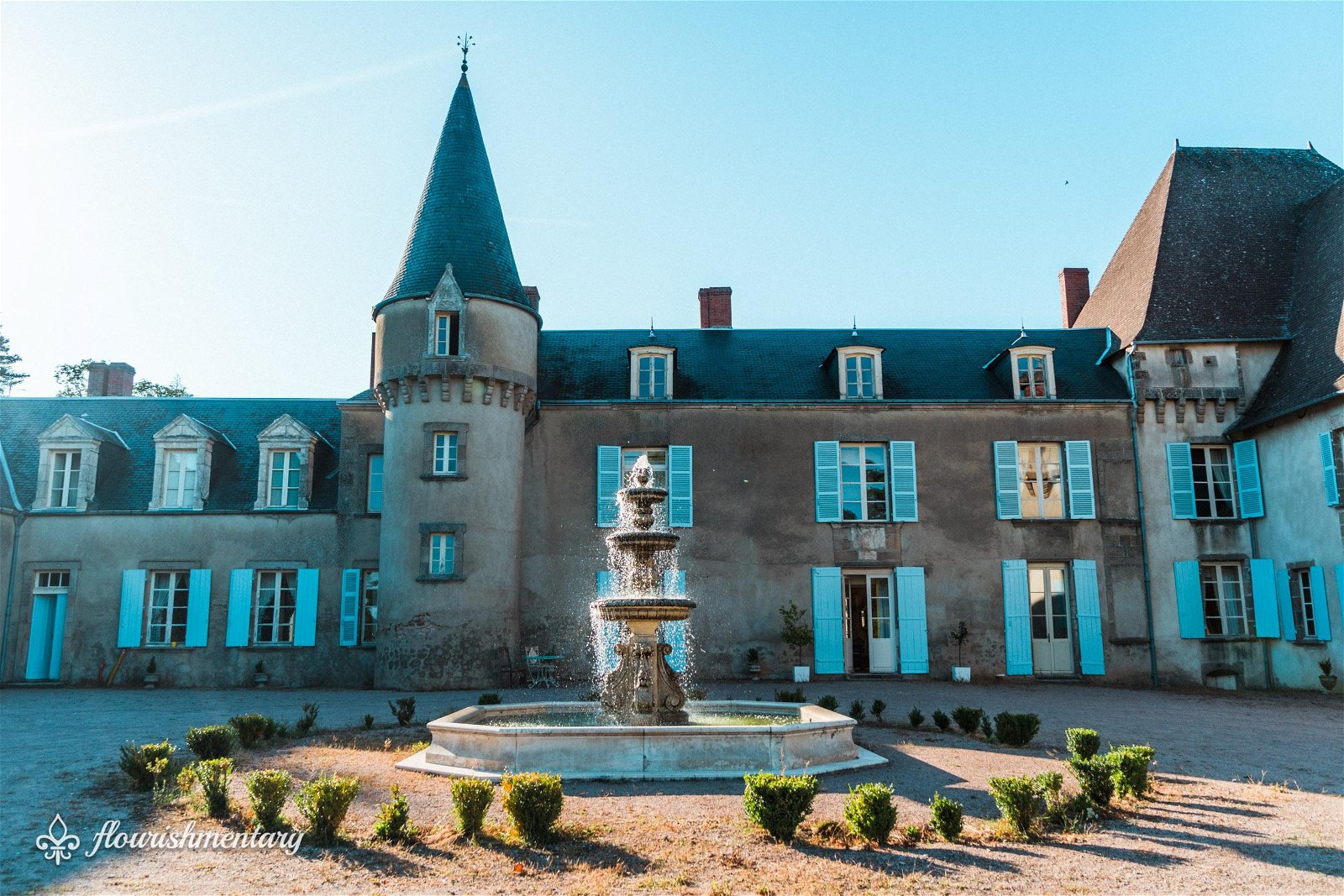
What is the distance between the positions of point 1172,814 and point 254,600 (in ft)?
55.7

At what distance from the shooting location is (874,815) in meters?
6.14

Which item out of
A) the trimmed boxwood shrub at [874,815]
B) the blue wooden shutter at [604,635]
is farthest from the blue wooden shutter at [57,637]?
the trimmed boxwood shrub at [874,815]

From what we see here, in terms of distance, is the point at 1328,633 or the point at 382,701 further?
the point at 1328,633

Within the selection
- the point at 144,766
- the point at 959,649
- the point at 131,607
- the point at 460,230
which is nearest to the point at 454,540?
the point at 460,230

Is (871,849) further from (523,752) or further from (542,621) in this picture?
(542,621)

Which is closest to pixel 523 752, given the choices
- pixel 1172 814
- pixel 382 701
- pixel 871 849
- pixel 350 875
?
pixel 350 875

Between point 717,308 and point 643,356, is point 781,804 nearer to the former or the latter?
point 643,356

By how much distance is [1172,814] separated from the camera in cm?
715

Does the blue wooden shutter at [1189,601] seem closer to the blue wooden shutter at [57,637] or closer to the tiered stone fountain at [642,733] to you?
the tiered stone fountain at [642,733]

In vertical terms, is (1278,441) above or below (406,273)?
below

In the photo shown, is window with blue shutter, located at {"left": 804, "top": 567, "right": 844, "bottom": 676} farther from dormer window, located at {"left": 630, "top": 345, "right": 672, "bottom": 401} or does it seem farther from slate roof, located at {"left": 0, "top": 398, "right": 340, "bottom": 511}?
slate roof, located at {"left": 0, "top": 398, "right": 340, "bottom": 511}

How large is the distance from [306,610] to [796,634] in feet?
31.3

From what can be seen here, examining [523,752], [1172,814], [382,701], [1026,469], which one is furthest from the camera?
[1026,469]

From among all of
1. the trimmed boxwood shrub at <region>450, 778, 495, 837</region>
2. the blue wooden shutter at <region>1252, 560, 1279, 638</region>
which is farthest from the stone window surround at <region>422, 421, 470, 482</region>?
the blue wooden shutter at <region>1252, 560, 1279, 638</region>
